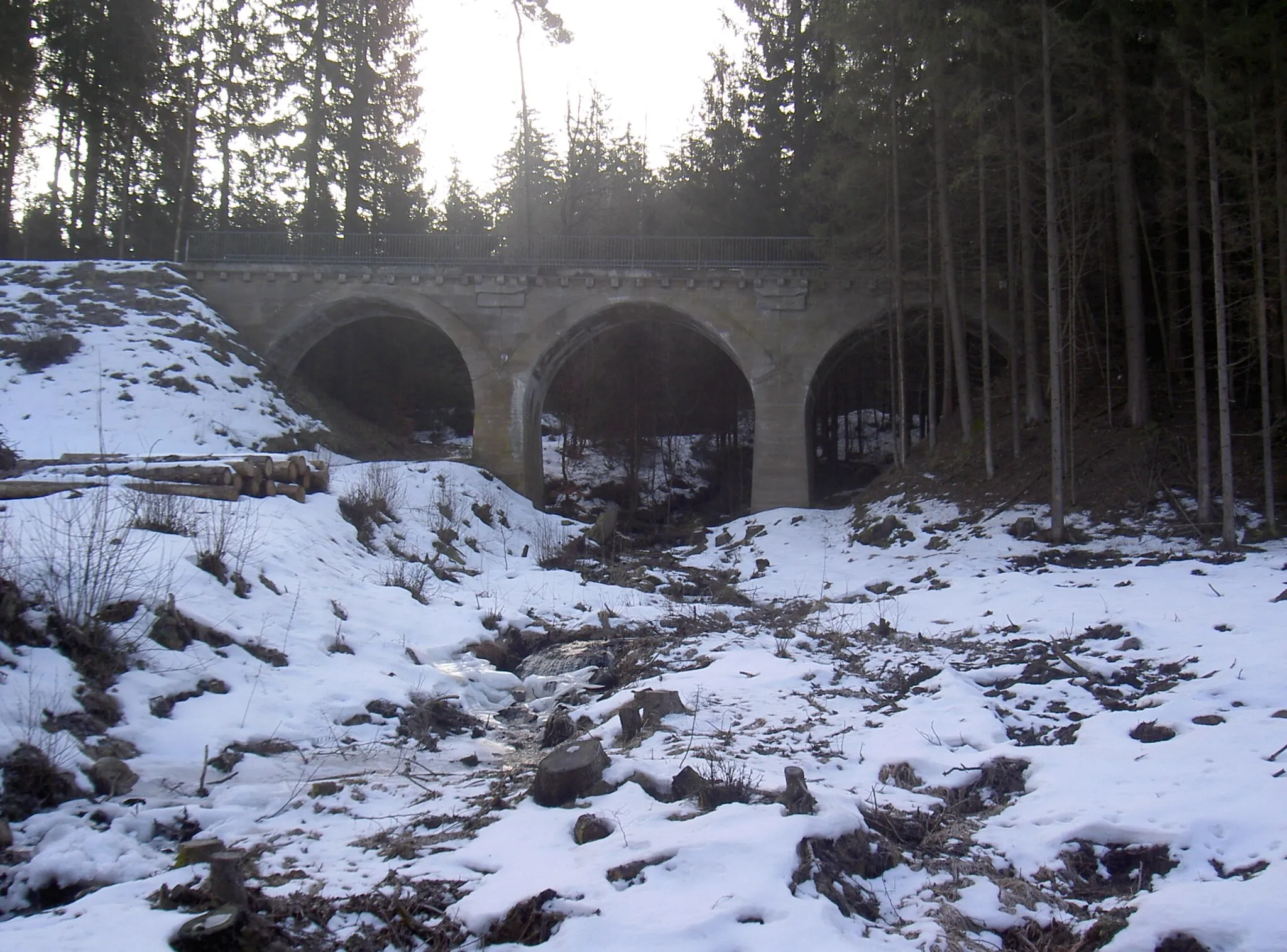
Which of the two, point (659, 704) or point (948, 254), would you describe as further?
point (948, 254)

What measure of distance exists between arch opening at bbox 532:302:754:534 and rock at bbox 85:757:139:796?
21825 millimetres

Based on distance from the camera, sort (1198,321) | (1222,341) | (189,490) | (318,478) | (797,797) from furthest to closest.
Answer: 1. (1198,321)
2. (318,478)
3. (1222,341)
4. (189,490)
5. (797,797)

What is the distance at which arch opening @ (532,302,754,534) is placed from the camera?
96.8ft

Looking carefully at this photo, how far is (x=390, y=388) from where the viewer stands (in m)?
31.2

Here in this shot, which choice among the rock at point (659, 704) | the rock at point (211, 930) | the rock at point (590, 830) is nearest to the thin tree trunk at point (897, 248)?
the rock at point (659, 704)

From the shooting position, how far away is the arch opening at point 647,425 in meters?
29.5

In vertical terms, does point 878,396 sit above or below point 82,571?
A: above

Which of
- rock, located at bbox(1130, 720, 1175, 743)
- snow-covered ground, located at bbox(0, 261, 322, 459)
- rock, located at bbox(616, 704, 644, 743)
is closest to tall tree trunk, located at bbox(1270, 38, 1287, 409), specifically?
rock, located at bbox(1130, 720, 1175, 743)

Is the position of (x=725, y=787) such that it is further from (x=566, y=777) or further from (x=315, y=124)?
(x=315, y=124)

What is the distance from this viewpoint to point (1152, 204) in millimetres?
17062

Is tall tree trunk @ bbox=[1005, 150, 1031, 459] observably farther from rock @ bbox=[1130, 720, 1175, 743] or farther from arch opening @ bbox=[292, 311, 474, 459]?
arch opening @ bbox=[292, 311, 474, 459]

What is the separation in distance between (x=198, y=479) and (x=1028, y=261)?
551 inches

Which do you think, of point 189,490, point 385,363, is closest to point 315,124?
point 385,363

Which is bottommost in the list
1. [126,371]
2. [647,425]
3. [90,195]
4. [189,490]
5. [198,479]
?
[189,490]
